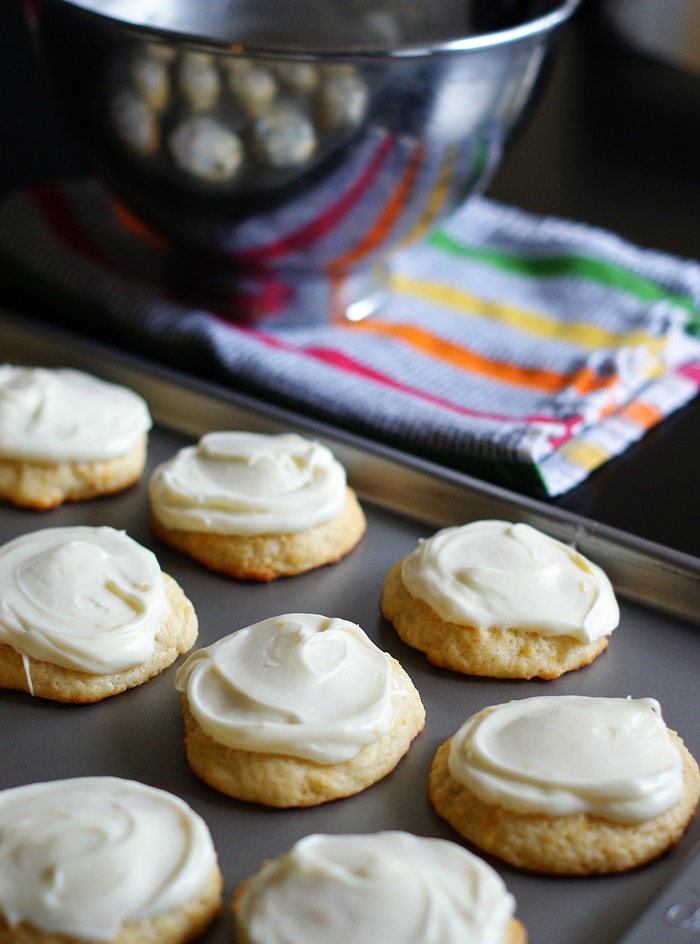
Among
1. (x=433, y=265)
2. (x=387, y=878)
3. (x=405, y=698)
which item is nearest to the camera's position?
(x=387, y=878)

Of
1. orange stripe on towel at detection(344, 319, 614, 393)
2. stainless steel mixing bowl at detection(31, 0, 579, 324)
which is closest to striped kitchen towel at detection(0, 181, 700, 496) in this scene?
orange stripe on towel at detection(344, 319, 614, 393)

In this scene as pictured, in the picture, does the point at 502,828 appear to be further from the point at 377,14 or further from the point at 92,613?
the point at 377,14

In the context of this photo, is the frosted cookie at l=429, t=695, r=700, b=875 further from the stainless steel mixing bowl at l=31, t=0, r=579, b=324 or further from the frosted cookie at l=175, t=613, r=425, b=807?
the stainless steel mixing bowl at l=31, t=0, r=579, b=324

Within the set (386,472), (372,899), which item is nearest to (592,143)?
(386,472)

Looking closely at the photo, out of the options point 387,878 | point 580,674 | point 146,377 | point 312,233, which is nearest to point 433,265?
point 312,233

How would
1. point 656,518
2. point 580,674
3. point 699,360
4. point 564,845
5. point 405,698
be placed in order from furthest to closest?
point 699,360 < point 656,518 < point 580,674 < point 405,698 < point 564,845

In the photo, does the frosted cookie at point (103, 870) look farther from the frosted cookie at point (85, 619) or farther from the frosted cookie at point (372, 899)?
the frosted cookie at point (85, 619)

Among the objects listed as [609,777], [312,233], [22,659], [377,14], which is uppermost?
[377,14]
